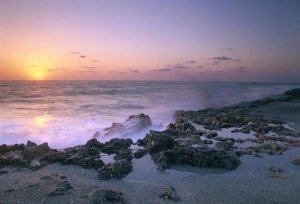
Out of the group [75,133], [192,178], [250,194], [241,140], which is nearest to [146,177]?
[192,178]

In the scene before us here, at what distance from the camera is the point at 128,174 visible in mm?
7516

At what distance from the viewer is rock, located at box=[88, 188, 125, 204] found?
5789 millimetres

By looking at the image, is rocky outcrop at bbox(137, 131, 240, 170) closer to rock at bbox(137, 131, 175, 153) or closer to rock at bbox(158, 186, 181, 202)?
rock at bbox(137, 131, 175, 153)

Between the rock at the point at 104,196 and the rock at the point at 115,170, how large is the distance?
1.18 metres

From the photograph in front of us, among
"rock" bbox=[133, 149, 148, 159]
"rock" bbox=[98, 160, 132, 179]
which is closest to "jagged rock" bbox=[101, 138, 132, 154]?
"rock" bbox=[133, 149, 148, 159]

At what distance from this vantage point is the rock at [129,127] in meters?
13.0

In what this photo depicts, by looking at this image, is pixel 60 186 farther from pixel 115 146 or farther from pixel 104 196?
pixel 115 146

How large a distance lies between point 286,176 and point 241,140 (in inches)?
147

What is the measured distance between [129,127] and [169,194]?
7.56m

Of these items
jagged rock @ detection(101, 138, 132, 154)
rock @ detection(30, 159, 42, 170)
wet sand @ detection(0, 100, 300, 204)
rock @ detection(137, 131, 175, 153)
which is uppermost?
rock @ detection(137, 131, 175, 153)

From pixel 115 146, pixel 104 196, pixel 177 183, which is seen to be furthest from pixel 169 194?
pixel 115 146

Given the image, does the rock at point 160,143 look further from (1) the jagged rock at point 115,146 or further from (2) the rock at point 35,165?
(2) the rock at point 35,165

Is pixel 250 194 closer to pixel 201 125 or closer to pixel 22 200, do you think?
pixel 22 200

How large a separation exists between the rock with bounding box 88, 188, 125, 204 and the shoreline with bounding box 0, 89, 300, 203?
2 cm
